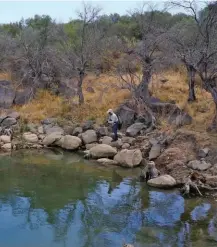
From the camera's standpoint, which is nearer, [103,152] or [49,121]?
[103,152]

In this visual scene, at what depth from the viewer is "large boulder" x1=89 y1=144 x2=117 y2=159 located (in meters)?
18.4

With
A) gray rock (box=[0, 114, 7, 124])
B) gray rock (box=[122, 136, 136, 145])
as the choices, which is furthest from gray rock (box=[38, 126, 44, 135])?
gray rock (box=[122, 136, 136, 145])

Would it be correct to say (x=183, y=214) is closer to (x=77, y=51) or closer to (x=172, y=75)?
(x=77, y=51)

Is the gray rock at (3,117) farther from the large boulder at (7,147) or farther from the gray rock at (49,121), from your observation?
the large boulder at (7,147)

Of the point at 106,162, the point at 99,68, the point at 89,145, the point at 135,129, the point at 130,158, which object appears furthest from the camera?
the point at 99,68

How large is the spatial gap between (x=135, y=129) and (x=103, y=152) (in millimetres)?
3071

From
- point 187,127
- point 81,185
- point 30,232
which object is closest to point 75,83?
point 187,127

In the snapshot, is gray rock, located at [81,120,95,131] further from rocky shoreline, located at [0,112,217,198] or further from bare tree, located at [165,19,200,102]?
bare tree, located at [165,19,200,102]

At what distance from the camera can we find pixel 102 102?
24.7m

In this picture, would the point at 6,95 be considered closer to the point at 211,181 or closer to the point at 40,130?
the point at 40,130

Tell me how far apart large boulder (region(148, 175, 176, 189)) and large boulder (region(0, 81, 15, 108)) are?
13536 mm

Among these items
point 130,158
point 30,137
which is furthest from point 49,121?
point 130,158

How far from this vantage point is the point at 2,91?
1016 inches

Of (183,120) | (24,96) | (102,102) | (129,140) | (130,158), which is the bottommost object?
(130,158)
